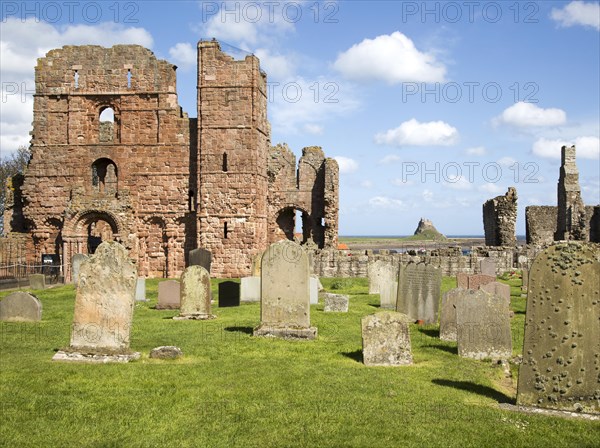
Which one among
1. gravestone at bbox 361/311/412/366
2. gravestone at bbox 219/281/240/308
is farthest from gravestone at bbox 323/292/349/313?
gravestone at bbox 361/311/412/366

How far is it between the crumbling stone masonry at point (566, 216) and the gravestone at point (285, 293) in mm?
27461

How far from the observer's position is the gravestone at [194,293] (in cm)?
1487

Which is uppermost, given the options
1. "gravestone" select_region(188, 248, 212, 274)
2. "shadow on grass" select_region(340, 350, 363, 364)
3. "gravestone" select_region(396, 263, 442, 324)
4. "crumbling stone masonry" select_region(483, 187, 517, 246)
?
"crumbling stone masonry" select_region(483, 187, 517, 246)

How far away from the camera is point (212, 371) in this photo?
30.3 feet

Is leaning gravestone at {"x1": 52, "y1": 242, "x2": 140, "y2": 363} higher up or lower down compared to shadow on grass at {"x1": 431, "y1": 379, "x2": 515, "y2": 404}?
higher up

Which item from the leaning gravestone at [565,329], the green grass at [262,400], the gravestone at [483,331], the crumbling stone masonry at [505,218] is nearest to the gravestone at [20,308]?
the green grass at [262,400]

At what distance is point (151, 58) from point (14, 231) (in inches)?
408

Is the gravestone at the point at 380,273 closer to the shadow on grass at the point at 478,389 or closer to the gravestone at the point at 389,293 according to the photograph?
the gravestone at the point at 389,293

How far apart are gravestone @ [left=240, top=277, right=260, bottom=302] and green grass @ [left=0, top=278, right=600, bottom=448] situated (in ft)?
21.6

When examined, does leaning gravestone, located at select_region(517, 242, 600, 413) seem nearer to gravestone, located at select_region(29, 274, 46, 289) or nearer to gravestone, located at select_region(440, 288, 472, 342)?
gravestone, located at select_region(440, 288, 472, 342)

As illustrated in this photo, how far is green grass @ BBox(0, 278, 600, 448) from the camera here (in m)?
6.39

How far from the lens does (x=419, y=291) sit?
46.4ft

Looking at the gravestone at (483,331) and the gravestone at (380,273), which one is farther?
the gravestone at (380,273)

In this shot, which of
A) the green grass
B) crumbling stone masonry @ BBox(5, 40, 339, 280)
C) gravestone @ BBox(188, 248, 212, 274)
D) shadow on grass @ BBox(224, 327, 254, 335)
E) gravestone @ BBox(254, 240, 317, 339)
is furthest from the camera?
crumbling stone masonry @ BBox(5, 40, 339, 280)
